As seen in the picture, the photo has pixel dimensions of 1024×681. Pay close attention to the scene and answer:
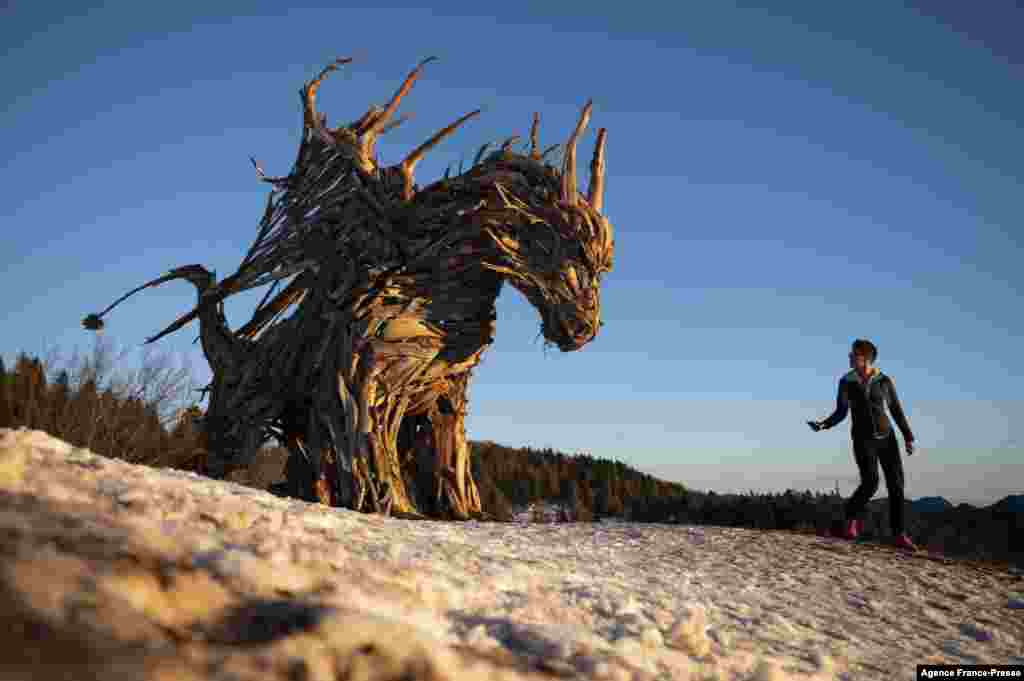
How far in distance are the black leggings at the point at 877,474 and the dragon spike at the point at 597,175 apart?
3.31 meters

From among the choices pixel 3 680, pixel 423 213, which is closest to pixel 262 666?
pixel 3 680

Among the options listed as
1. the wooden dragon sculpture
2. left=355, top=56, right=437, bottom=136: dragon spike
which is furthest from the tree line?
left=355, top=56, right=437, bottom=136: dragon spike

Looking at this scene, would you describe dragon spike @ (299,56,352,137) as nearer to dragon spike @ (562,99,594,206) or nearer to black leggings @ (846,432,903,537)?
dragon spike @ (562,99,594,206)

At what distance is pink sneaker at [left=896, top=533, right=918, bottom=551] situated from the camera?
20.5 ft

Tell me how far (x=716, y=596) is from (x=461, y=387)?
3.56 metres

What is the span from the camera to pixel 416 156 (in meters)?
6.04

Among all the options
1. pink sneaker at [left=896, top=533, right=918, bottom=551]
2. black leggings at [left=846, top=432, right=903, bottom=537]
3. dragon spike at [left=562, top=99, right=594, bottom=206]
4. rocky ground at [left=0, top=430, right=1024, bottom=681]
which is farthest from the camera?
black leggings at [left=846, top=432, right=903, bottom=537]

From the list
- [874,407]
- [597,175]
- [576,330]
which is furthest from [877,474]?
[597,175]

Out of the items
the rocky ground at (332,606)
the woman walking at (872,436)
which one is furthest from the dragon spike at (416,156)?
the woman walking at (872,436)

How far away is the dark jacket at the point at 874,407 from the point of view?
6551mm

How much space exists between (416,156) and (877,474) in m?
4.80

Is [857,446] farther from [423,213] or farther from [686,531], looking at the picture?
[423,213]

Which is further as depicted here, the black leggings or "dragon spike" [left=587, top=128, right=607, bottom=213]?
the black leggings

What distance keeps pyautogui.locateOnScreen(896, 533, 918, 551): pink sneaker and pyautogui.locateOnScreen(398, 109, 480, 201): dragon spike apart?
16.6 feet
